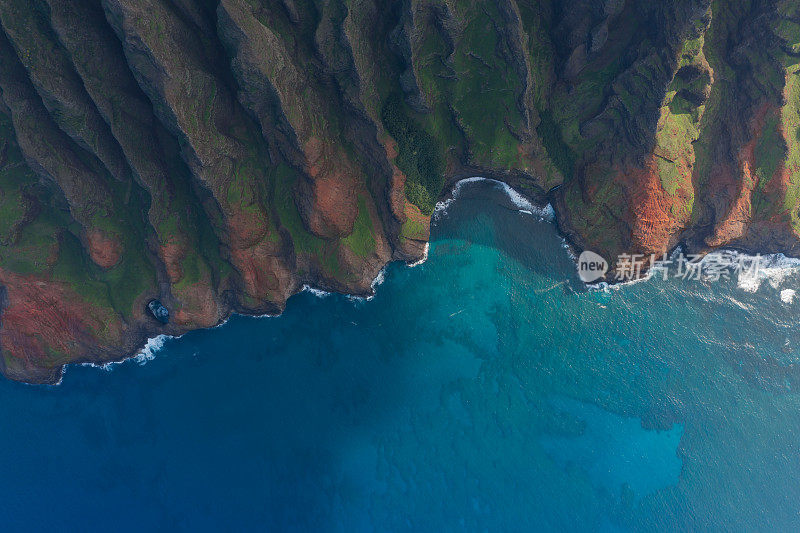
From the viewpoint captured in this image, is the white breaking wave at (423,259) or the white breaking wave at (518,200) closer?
the white breaking wave at (423,259)

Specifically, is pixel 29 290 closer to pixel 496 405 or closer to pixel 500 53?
pixel 496 405

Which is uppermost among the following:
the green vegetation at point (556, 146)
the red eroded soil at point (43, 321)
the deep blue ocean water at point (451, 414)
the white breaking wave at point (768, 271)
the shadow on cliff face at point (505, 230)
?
the green vegetation at point (556, 146)

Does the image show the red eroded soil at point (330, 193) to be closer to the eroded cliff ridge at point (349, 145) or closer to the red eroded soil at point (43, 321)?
the eroded cliff ridge at point (349, 145)

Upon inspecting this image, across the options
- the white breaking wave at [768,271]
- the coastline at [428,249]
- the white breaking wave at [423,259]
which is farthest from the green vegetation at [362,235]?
the white breaking wave at [768,271]

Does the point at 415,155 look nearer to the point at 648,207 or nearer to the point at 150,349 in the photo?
the point at 648,207

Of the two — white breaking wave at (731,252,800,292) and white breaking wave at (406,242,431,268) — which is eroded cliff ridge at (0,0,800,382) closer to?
white breaking wave at (406,242,431,268)

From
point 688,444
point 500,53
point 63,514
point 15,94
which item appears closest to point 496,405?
point 688,444
